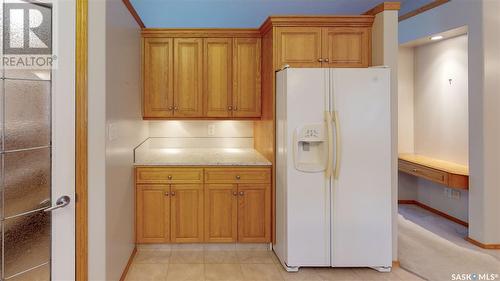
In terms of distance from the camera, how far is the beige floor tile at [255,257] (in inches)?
121

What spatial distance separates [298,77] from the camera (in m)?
2.74

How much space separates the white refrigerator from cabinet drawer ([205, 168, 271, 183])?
0.48m

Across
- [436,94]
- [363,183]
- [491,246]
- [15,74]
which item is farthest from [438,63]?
[15,74]

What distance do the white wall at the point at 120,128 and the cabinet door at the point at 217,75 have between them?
2.41 ft

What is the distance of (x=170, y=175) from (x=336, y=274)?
1.78 metres

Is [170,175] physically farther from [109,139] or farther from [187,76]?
[187,76]

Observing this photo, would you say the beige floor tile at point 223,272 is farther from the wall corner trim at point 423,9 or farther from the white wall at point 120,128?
the wall corner trim at point 423,9

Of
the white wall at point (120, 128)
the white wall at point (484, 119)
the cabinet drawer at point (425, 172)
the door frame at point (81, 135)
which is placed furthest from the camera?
the cabinet drawer at point (425, 172)

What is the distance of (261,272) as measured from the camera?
284 cm

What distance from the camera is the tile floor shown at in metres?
2.74

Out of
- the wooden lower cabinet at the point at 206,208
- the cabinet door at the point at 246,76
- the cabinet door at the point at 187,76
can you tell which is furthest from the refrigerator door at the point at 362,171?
the cabinet door at the point at 187,76

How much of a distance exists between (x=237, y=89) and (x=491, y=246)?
10.2ft

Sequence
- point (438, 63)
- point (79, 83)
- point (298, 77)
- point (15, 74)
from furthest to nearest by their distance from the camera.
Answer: point (438, 63) < point (298, 77) < point (79, 83) < point (15, 74)

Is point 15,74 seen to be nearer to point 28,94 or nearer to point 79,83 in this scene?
point 28,94
